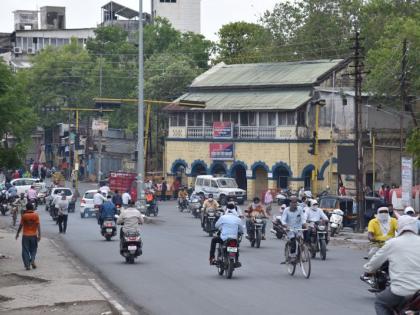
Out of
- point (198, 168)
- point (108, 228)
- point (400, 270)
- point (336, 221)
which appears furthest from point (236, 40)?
point (400, 270)

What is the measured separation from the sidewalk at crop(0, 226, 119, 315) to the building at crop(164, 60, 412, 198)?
37245 millimetres

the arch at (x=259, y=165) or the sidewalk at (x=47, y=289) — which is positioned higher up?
the arch at (x=259, y=165)

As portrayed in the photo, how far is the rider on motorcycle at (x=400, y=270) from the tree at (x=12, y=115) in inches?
645

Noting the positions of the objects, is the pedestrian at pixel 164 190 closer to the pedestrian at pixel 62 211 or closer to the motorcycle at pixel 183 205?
the motorcycle at pixel 183 205

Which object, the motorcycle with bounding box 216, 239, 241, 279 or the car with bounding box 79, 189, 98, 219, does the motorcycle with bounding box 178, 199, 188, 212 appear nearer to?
the car with bounding box 79, 189, 98, 219

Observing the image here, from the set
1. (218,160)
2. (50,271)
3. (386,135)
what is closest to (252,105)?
(218,160)

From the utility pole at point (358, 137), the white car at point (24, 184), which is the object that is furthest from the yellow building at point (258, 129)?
the utility pole at point (358, 137)

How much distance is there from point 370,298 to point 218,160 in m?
55.8

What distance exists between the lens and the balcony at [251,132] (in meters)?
68.4

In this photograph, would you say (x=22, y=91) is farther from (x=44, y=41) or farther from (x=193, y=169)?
(x=44, y=41)

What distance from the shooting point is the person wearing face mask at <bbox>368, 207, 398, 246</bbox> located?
20.6 meters

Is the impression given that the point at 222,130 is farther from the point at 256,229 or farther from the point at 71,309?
the point at 71,309

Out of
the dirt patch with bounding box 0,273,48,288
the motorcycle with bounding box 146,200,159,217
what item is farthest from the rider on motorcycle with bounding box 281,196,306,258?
the motorcycle with bounding box 146,200,159,217

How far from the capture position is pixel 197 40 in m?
109
